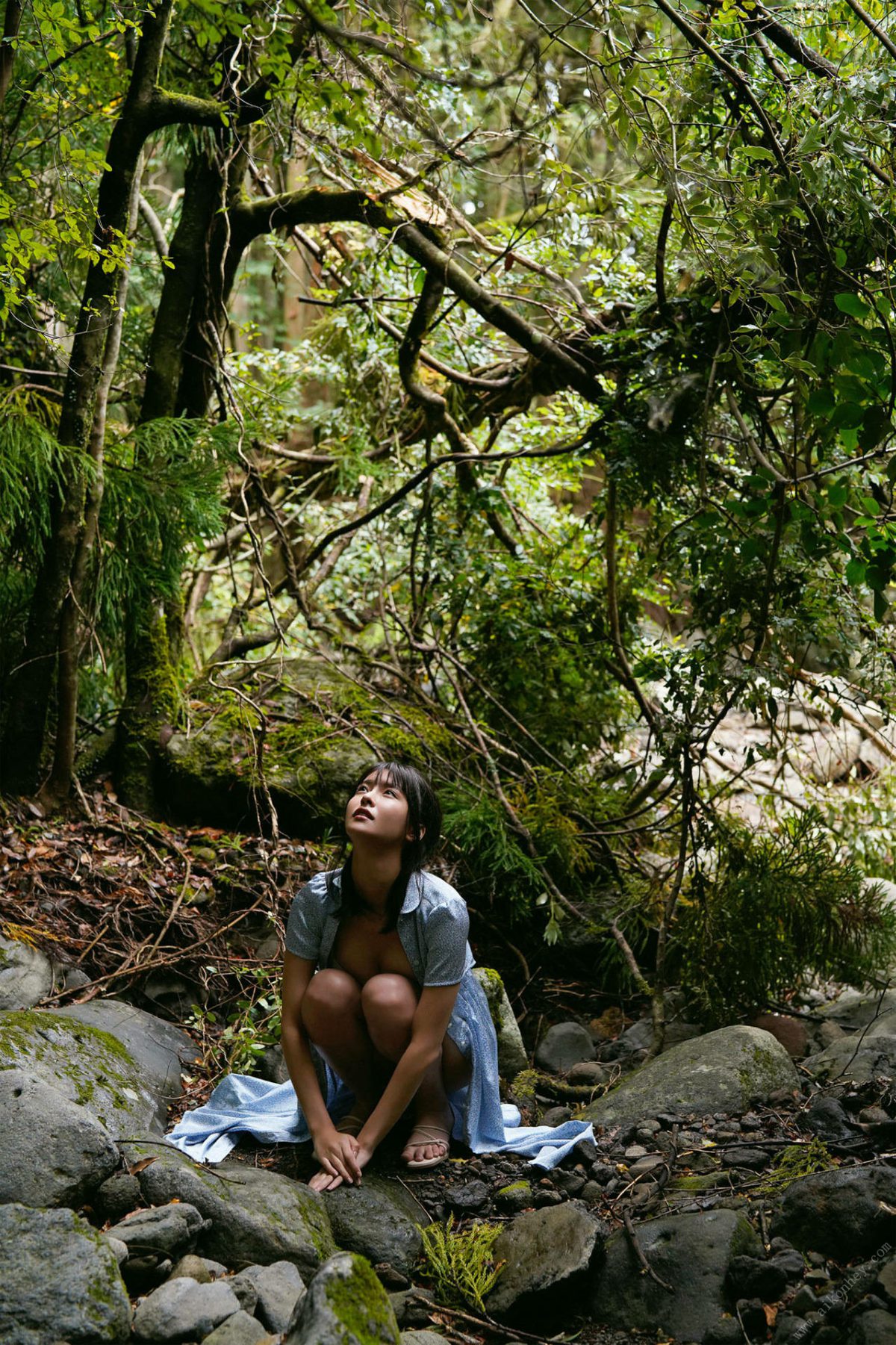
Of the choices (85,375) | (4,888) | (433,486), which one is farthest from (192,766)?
(433,486)

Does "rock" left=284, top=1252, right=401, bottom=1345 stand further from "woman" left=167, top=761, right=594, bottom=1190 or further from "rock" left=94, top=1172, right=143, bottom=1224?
"woman" left=167, top=761, right=594, bottom=1190

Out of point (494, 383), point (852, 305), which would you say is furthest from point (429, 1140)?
point (494, 383)

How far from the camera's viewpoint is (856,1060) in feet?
10.8

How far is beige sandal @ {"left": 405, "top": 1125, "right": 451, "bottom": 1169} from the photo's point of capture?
2783mm

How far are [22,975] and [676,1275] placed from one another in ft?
6.70

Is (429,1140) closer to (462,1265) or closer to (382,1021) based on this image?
(382,1021)

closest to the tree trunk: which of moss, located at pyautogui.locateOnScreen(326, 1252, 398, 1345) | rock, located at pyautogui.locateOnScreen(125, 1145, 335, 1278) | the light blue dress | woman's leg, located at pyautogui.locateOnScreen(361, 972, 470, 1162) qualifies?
the light blue dress

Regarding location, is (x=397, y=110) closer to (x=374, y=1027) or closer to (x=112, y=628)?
(x=112, y=628)

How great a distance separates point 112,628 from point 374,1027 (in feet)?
7.27

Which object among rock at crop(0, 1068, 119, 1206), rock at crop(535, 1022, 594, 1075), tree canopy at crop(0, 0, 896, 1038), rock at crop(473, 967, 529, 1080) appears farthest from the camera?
rock at crop(535, 1022, 594, 1075)

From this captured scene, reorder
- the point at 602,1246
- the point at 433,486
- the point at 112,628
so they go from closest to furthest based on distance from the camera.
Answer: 1. the point at 602,1246
2. the point at 112,628
3. the point at 433,486

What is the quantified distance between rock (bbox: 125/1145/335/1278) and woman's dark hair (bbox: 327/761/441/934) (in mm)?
677

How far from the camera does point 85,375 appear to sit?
12.8 ft

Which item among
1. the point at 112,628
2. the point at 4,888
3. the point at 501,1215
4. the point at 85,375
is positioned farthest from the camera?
the point at 112,628
